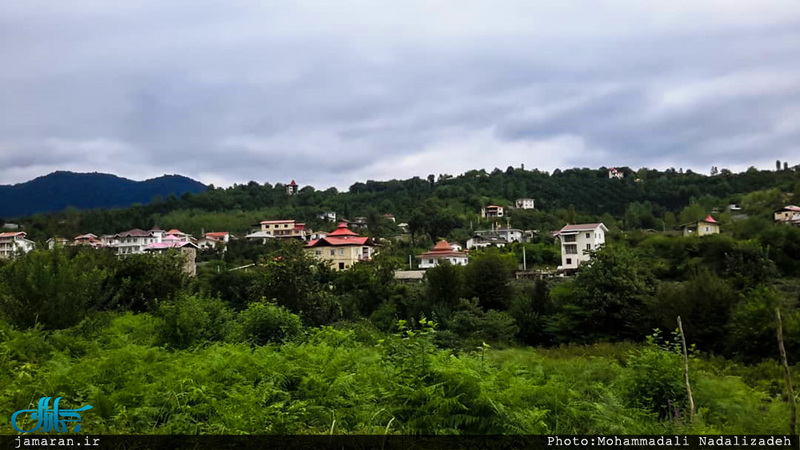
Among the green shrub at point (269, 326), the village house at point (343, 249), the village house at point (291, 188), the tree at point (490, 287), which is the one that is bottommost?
the tree at point (490, 287)

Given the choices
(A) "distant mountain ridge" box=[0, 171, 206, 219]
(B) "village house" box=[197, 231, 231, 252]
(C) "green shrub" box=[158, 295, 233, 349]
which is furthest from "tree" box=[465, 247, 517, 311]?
(A) "distant mountain ridge" box=[0, 171, 206, 219]

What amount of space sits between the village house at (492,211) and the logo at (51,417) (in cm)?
7928

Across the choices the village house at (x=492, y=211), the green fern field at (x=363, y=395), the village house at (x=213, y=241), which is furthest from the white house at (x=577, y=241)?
the green fern field at (x=363, y=395)

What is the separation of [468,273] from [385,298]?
488 cm

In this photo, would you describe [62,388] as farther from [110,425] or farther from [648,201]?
[648,201]

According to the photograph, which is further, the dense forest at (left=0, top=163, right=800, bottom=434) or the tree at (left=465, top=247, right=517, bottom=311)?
the tree at (left=465, top=247, right=517, bottom=311)

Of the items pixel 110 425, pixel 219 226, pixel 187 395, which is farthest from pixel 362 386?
pixel 219 226

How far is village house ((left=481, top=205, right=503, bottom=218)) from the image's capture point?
83.1 meters

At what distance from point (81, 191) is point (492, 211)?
126381mm

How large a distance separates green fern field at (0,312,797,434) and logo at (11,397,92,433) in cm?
11

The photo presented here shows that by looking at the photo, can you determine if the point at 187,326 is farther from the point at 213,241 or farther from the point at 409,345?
the point at 213,241

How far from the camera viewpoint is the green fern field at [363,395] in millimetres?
5059

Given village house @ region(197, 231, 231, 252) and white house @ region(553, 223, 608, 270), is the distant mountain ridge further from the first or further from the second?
white house @ region(553, 223, 608, 270)

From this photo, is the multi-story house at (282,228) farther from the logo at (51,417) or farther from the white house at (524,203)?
the logo at (51,417)
